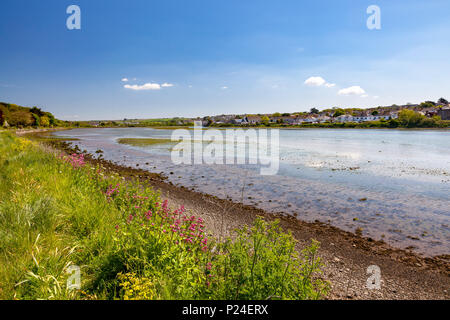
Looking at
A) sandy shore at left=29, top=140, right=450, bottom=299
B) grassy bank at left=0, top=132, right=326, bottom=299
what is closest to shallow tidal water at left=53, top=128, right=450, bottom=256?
sandy shore at left=29, top=140, right=450, bottom=299

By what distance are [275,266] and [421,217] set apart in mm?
10289

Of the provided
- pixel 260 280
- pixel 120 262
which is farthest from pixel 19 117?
pixel 260 280

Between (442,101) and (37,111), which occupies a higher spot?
(442,101)

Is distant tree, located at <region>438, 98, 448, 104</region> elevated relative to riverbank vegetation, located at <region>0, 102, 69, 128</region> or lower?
elevated

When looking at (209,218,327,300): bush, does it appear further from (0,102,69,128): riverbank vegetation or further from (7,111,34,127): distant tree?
(7,111,34,127): distant tree

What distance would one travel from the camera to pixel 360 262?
6.81m

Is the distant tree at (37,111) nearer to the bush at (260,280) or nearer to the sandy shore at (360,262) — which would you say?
the sandy shore at (360,262)

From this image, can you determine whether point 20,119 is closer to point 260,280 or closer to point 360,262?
point 260,280

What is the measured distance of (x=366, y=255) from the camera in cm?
725

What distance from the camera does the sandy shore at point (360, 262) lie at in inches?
215

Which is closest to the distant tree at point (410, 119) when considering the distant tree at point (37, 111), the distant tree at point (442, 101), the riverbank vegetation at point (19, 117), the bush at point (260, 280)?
the distant tree at point (442, 101)

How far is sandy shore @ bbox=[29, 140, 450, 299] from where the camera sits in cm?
547
